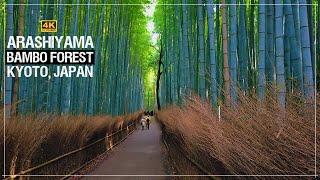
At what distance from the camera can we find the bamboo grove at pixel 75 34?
10.4 meters

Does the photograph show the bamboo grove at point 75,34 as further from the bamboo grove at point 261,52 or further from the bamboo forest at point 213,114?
the bamboo grove at point 261,52

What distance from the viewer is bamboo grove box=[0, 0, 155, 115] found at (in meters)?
10.4

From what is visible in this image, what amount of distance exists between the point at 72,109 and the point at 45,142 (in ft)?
25.5

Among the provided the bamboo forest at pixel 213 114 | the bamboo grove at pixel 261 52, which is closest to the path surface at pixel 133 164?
the bamboo forest at pixel 213 114

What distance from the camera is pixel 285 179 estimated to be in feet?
11.0

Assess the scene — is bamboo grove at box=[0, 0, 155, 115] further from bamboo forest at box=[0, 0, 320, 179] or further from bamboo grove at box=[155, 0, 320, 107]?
bamboo grove at box=[155, 0, 320, 107]

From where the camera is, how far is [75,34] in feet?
40.8

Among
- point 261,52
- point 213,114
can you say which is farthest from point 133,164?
point 261,52

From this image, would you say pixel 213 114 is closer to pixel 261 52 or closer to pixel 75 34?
pixel 261 52

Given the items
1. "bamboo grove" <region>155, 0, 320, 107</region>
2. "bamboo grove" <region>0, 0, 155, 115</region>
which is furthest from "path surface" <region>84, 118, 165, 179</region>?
"bamboo grove" <region>155, 0, 320, 107</region>

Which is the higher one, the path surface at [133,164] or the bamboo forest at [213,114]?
the bamboo forest at [213,114]

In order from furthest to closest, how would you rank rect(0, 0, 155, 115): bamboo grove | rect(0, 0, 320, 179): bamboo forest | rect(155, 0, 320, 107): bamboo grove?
rect(0, 0, 155, 115): bamboo grove, rect(155, 0, 320, 107): bamboo grove, rect(0, 0, 320, 179): bamboo forest

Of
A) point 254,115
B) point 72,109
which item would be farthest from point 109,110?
point 254,115

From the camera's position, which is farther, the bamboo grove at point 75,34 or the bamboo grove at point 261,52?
the bamboo grove at point 75,34
